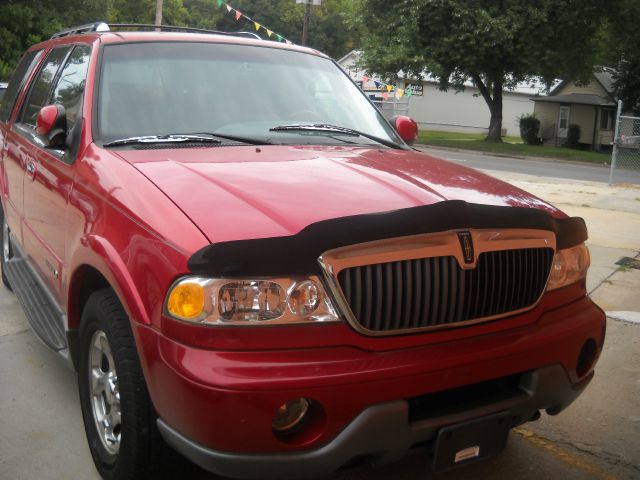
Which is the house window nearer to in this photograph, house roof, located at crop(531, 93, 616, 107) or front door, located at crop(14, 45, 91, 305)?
house roof, located at crop(531, 93, 616, 107)

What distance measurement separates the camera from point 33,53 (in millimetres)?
5559

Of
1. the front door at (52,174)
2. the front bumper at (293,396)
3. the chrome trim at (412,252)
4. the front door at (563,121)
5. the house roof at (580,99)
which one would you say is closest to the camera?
the front bumper at (293,396)

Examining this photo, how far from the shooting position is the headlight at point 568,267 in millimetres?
3002

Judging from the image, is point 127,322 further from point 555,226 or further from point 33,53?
point 33,53

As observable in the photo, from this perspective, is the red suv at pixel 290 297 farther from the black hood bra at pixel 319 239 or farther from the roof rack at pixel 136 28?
the roof rack at pixel 136 28

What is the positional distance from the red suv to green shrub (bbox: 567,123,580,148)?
40516 mm

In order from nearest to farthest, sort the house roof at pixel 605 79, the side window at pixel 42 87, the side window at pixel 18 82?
the side window at pixel 42 87 < the side window at pixel 18 82 < the house roof at pixel 605 79

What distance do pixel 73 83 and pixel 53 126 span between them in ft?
1.66

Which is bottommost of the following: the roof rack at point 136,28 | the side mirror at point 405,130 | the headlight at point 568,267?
the headlight at point 568,267

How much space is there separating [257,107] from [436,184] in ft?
4.24

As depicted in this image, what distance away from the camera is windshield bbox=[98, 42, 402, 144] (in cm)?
367

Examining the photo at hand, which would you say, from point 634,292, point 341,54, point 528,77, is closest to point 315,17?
point 341,54

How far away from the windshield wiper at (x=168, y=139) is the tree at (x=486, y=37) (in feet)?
85.5

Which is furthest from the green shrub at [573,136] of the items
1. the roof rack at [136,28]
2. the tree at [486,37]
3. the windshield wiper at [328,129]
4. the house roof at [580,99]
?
the windshield wiper at [328,129]
